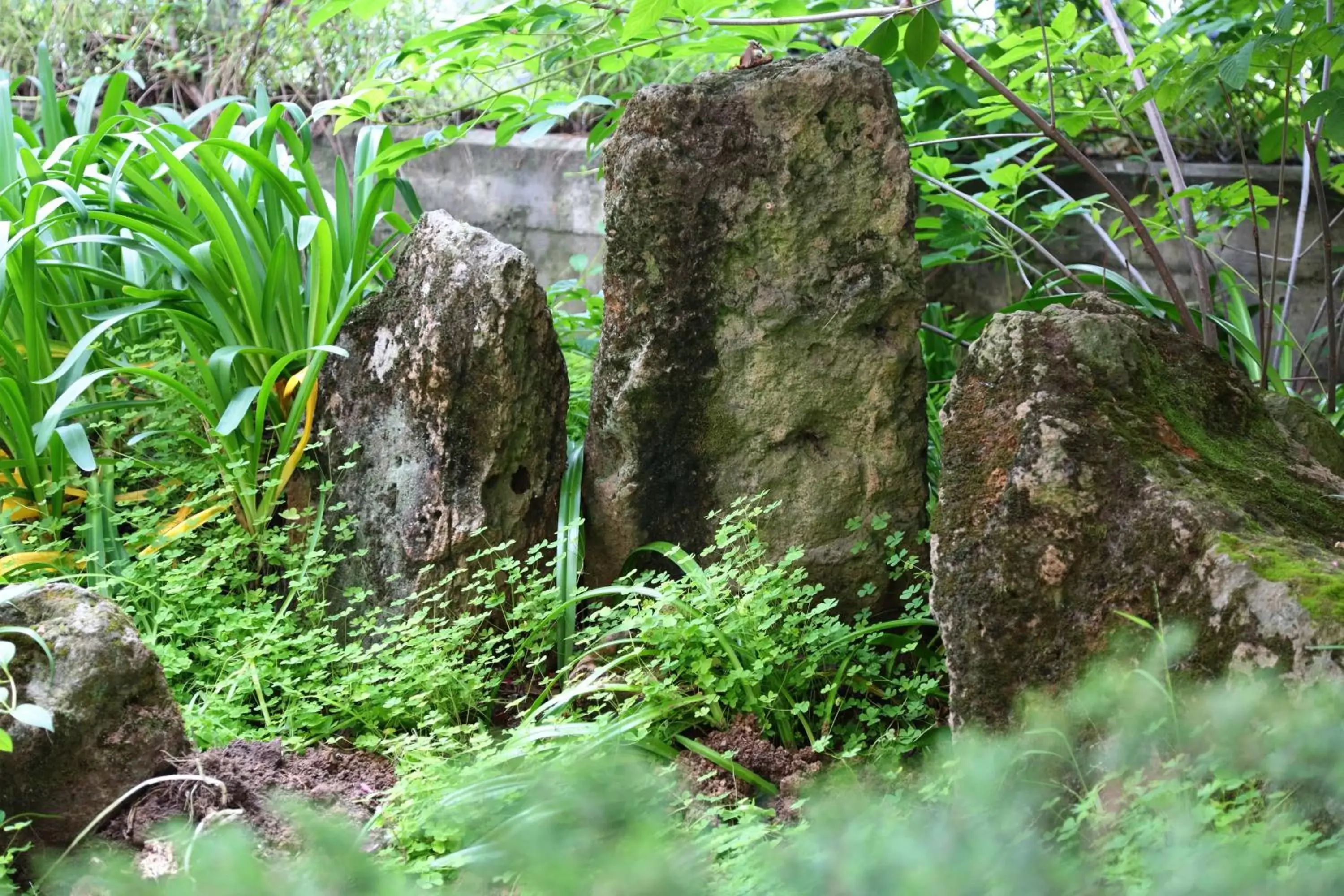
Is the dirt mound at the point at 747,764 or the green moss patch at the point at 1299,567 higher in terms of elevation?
the green moss patch at the point at 1299,567

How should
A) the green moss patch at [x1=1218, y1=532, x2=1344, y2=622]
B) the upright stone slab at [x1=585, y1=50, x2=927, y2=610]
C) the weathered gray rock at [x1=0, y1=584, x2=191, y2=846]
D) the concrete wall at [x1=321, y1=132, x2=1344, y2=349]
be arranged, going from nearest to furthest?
the green moss patch at [x1=1218, y1=532, x2=1344, y2=622]
the weathered gray rock at [x1=0, y1=584, x2=191, y2=846]
the upright stone slab at [x1=585, y1=50, x2=927, y2=610]
the concrete wall at [x1=321, y1=132, x2=1344, y2=349]

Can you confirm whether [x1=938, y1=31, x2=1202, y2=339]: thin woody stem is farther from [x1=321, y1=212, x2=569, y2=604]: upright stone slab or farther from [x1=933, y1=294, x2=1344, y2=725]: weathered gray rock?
[x1=321, y1=212, x2=569, y2=604]: upright stone slab

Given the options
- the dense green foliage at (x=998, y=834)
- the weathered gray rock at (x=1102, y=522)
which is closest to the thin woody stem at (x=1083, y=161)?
the weathered gray rock at (x=1102, y=522)

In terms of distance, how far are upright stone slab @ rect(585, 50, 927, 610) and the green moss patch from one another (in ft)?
3.27

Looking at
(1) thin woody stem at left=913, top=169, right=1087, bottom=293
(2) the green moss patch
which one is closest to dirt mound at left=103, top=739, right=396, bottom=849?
(2) the green moss patch

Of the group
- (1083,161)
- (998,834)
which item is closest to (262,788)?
(998,834)

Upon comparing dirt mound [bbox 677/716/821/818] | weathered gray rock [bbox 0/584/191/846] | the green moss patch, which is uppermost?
the green moss patch

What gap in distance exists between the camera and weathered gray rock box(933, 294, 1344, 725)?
1810 mm

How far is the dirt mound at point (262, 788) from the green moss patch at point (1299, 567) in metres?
1.51

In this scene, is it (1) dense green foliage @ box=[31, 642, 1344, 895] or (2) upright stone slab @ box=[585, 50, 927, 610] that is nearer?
(1) dense green foliage @ box=[31, 642, 1344, 895]

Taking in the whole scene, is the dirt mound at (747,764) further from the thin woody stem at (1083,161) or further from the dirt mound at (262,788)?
the thin woody stem at (1083,161)

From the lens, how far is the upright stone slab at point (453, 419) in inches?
113

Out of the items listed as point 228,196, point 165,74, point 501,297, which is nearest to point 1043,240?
point 501,297

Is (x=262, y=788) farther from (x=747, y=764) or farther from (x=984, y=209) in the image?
(x=984, y=209)
